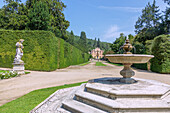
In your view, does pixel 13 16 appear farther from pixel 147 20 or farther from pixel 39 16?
pixel 147 20

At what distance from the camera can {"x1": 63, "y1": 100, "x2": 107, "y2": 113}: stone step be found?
109 inches

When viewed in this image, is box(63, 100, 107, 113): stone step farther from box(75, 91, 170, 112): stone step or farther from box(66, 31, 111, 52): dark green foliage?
box(66, 31, 111, 52): dark green foliage

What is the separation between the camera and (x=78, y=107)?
2967 mm

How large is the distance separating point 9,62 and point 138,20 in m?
28.4

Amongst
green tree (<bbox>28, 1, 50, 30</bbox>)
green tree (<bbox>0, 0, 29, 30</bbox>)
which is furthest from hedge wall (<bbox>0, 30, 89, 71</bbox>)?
green tree (<bbox>0, 0, 29, 30</bbox>)

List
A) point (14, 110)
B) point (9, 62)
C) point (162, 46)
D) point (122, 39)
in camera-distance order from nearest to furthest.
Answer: point (14, 110), point (162, 46), point (9, 62), point (122, 39)

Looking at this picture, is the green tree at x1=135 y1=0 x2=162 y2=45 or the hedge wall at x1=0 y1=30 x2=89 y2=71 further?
the green tree at x1=135 y1=0 x2=162 y2=45

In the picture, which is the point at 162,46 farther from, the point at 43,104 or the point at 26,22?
the point at 26,22

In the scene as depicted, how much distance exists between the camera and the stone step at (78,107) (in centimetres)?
278

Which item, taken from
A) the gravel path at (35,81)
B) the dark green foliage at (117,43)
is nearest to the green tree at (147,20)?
the dark green foliage at (117,43)

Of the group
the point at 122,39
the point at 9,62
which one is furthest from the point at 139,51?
the point at 9,62

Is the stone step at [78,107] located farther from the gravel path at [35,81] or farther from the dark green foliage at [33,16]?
the dark green foliage at [33,16]

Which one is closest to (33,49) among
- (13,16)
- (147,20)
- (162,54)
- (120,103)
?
(13,16)

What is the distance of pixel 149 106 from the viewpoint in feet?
8.57
